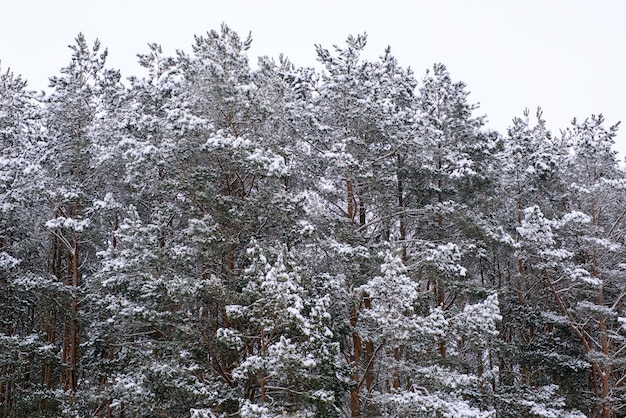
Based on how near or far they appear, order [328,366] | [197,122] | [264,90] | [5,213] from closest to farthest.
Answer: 1. [328,366]
2. [197,122]
3. [264,90]
4. [5,213]

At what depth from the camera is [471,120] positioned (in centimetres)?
1659

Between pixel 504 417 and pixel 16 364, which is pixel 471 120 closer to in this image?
pixel 504 417

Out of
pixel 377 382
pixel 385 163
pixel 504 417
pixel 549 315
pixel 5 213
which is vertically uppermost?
pixel 385 163

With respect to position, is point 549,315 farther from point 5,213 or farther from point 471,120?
point 5,213

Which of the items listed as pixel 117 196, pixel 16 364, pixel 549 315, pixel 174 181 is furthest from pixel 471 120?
pixel 16 364

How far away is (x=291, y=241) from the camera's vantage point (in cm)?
1359

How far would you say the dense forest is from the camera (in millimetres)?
11617

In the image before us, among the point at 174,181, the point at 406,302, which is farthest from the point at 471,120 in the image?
the point at 174,181

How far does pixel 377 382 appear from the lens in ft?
47.0

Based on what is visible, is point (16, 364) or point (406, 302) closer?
point (406, 302)

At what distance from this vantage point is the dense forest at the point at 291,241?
38.1ft

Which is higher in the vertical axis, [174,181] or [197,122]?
[197,122]

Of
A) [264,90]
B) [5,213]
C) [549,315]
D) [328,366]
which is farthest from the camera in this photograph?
[549,315]

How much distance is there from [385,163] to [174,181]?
5435mm
